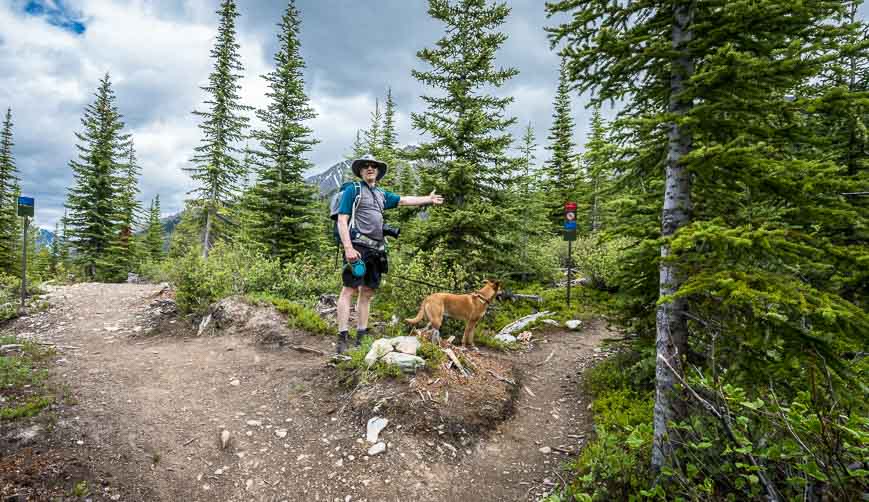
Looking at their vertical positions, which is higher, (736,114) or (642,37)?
(642,37)

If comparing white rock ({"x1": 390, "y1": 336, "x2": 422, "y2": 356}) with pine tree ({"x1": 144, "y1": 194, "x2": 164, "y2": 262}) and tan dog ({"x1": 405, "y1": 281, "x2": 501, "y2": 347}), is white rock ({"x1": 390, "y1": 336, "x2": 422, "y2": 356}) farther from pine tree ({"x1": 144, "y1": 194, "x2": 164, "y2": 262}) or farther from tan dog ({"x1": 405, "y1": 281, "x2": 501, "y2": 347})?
pine tree ({"x1": 144, "y1": 194, "x2": 164, "y2": 262})

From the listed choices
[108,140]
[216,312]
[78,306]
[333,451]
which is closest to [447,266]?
[216,312]

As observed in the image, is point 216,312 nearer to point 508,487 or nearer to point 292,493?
point 292,493

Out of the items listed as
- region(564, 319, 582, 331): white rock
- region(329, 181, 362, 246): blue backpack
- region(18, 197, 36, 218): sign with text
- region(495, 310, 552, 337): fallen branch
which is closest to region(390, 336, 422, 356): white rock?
region(329, 181, 362, 246): blue backpack

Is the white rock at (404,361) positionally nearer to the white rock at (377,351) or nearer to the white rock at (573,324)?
the white rock at (377,351)

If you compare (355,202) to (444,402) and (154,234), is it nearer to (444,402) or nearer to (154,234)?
(444,402)

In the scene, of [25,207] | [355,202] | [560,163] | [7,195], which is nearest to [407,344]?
[355,202]

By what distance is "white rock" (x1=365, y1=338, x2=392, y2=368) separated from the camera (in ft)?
15.3

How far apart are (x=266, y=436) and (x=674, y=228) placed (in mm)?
4457

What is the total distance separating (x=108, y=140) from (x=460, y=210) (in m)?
29.2

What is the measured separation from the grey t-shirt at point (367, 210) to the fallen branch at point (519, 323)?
414 centimetres

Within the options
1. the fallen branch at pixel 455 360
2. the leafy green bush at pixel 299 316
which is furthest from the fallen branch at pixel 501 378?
the leafy green bush at pixel 299 316

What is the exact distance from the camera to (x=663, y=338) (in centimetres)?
263

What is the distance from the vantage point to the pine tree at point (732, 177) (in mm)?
1833
